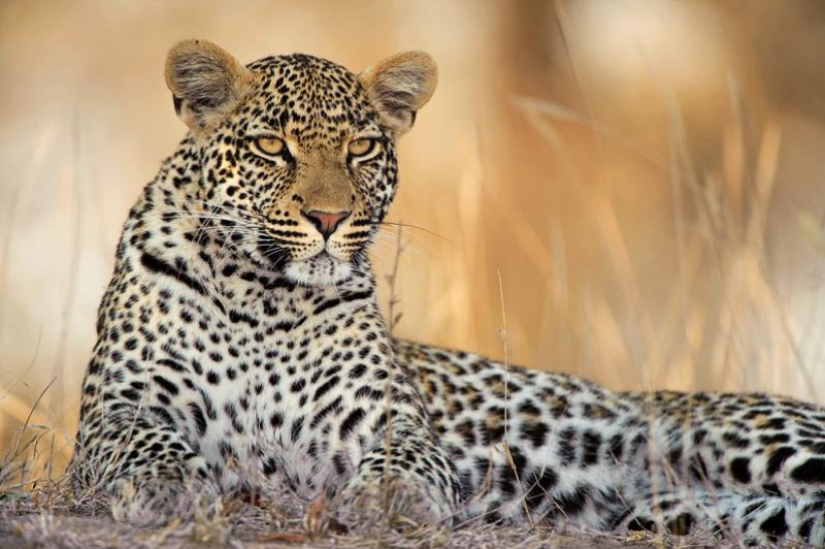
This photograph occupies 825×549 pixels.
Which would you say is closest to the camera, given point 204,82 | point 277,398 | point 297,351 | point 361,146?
point 277,398

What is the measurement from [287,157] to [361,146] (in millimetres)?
452

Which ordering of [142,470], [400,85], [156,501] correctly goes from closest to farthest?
[156,501], [142,470], [400,85]

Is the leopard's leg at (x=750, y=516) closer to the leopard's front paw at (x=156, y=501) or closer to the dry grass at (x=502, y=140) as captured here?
the leopard's front paw at (x=156, y=501)

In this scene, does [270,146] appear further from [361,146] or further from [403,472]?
[403,472]

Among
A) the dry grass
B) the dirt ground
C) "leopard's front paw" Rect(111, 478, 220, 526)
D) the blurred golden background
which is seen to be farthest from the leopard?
the blurred golden background

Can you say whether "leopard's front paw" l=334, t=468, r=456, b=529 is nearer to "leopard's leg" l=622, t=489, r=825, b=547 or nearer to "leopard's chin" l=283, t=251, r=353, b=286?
"leopard's chin" l=283, t=251, r=353, b=286

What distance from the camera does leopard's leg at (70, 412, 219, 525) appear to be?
5.46m

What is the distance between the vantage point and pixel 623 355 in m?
11.9

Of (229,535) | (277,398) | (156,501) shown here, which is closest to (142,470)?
(156,501)

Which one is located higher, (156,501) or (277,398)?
(277,398)

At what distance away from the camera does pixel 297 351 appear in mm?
6883

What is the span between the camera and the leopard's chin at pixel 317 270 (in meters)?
6.61

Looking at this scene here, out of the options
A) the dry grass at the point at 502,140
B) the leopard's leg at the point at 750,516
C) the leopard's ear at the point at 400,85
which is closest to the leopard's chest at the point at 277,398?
the leopard's ear at the point at 400,85

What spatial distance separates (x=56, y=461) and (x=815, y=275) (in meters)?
4.76
